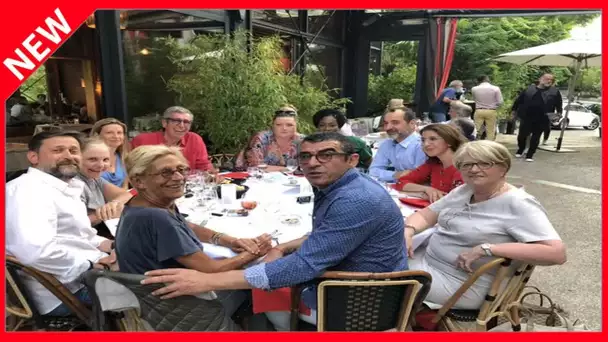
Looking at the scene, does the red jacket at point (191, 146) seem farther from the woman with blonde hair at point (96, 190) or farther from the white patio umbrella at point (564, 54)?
the white patio umbrella at point (564, 54)

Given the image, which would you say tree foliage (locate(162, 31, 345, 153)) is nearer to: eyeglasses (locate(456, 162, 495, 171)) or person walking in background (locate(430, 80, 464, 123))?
eyeglasses (locate(456, 162, 495, 171))

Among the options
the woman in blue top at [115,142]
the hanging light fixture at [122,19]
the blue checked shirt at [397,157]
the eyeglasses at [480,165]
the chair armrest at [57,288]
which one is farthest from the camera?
the hanging light fixture at [122,19]

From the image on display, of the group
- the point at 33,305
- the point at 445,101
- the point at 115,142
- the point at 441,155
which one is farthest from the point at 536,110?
the point at 33,305

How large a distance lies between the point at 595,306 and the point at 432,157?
143cm

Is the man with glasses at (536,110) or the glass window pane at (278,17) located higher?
the glass window pane at (278,17)

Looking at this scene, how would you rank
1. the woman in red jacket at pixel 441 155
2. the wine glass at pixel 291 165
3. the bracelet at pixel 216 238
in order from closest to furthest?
the bracelet at pixel 216 238 → the woman in red jacket at pixel 441 155 → the wine glass at pixel 291 165

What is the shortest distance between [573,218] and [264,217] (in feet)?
12.6

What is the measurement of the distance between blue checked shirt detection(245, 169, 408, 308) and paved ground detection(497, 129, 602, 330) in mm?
1859

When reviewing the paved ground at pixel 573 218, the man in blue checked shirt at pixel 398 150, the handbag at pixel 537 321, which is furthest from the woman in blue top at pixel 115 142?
the paved ground at pixel 573 218

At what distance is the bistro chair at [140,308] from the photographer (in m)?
1.45

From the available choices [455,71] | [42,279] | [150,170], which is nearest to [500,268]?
[150,170]

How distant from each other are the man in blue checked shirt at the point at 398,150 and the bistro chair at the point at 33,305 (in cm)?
232

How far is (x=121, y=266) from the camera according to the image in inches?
61.0

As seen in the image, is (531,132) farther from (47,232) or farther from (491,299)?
(47,232)
